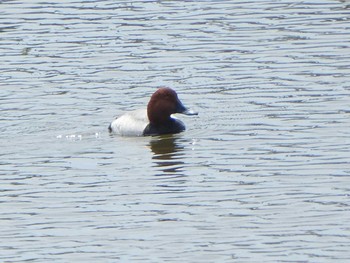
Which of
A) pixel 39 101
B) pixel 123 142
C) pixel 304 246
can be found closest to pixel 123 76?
pixel 39 101

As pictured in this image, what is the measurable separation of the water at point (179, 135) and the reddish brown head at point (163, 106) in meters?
0.32

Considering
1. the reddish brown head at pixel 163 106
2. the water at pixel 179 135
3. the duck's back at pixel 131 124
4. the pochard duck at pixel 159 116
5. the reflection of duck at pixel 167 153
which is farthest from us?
the reddish brown head at pixel 163 106

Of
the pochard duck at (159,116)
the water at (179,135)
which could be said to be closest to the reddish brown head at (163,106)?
the pochard duck at (159,116)

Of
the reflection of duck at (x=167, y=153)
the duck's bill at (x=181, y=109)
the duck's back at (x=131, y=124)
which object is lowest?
the reflection of duck at (x=167, y=153)

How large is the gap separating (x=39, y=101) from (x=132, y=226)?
23.1 ft

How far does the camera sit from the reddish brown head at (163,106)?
1962cm

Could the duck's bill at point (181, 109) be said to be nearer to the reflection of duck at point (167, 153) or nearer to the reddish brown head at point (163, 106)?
the reddish brown head at point (163, 106)

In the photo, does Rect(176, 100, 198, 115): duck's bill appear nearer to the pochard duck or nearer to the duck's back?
the pochard duck

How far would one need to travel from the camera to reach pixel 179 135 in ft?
63.3

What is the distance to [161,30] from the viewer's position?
84.0ft

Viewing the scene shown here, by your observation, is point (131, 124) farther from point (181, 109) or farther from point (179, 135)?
point (181, 109)

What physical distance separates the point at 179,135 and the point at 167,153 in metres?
1.16

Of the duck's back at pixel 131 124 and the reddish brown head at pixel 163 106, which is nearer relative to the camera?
the duck's back at pixel 131 124

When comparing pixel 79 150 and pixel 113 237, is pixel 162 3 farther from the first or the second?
pixel 113 237
